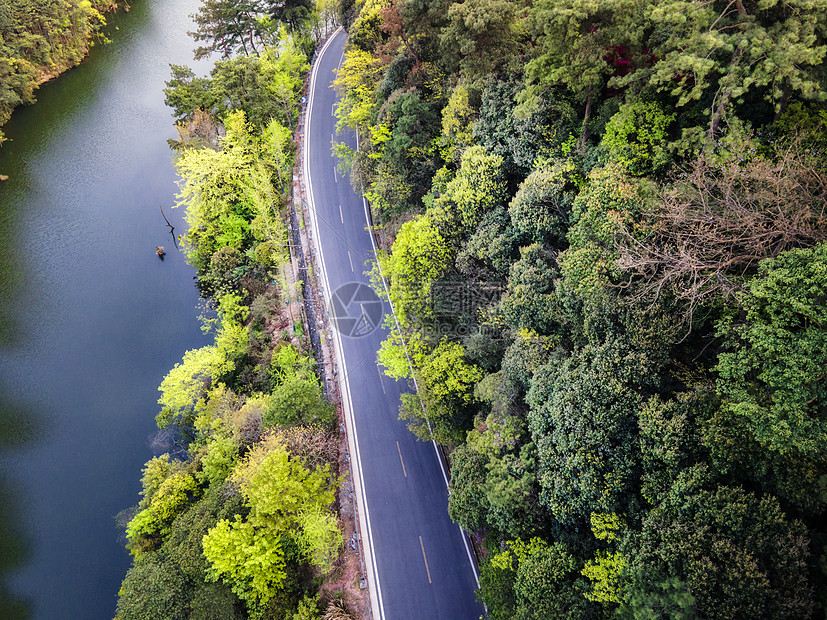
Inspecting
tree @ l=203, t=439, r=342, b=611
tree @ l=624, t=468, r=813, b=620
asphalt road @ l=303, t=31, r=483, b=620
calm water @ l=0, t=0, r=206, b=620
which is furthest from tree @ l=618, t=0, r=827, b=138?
calm water @ l=0, t=0, r=206, b=620

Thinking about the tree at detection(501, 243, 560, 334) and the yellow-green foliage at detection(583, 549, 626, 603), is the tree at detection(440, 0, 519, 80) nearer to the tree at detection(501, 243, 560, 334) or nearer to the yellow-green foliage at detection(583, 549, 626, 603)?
the tree at detection(501, 243, 560, 334)

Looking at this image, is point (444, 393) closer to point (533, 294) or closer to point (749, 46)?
point (533, 294)

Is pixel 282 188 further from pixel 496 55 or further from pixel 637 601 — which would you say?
pixel 637 601

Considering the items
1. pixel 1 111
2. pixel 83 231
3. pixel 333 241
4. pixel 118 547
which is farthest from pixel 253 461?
pixel 1 111

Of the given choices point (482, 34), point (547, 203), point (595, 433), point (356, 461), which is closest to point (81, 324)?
point (356, 461)

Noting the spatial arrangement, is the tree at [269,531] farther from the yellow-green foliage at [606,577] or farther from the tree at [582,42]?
the tree at [582,42]

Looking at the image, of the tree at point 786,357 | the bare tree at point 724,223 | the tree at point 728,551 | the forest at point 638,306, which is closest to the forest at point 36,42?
the forest at point 638,306
